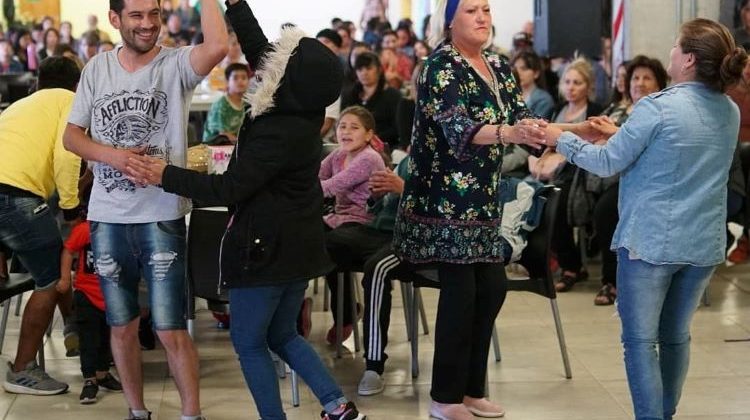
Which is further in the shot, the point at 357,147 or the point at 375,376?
the point at 357,147

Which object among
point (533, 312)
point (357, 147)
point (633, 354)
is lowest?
point (533, 312)

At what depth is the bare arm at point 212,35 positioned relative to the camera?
12.0 feet

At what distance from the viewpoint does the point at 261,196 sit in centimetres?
352

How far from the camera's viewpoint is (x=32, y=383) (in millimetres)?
4668

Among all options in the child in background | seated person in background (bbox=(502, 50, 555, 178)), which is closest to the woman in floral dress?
the child in background

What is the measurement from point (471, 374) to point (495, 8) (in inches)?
395

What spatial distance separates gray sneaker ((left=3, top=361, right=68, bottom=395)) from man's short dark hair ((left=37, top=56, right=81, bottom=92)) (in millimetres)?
1110

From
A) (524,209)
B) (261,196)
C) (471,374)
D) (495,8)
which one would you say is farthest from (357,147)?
(495,8)

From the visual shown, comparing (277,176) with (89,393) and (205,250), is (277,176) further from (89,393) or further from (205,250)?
(89,393)

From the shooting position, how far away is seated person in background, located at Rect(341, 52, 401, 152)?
25.0ft

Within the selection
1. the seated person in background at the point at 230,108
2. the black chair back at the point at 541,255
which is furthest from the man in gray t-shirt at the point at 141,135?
the seated person in background at the point at 230,108

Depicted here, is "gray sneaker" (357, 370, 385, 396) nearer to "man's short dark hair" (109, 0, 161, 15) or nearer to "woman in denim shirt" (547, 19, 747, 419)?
"woman in denim shirt" (547, 19, 747, 419)

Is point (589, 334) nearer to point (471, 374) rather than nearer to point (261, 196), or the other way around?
point (471, 374)

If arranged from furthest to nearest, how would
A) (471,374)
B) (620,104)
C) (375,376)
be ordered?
(620,104), (375,376), (471,374)
